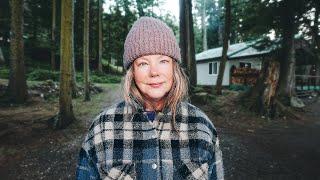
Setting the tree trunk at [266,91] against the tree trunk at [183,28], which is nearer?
the tree trunk at [266,91]

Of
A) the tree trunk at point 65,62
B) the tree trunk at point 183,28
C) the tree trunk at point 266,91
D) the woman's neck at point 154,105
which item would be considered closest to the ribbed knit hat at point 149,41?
the woman's neck at point 154,105

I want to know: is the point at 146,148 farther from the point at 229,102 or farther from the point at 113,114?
the point at 229,102

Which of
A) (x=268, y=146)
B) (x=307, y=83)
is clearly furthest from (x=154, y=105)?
(x=307, y=83)

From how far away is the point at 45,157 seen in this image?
31.8 feet

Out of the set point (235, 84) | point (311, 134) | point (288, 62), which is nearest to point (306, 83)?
point (235, 84)

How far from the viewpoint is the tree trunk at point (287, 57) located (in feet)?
69.3

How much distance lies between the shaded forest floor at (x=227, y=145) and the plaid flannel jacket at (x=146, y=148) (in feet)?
20.3

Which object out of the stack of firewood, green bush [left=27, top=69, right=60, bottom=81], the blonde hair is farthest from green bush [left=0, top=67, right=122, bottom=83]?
the blonde hair

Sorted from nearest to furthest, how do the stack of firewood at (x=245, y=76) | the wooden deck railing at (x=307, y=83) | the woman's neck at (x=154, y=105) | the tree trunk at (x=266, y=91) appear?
the woman's neck at (x=154, y=105)
the tree trunk at (x=266, y=91)
the wooden deck railing at (x=307, y=83)
the stack of firewood at (x=245, y=76)

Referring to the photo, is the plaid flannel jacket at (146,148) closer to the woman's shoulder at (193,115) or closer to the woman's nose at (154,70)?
the woman's shoulder at (193,115)

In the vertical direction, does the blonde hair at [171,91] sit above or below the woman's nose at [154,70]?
below

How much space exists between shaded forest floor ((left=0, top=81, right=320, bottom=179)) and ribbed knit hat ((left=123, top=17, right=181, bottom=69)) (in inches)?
251

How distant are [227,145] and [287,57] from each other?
12905 mm

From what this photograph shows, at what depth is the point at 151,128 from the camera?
8.85 feet
